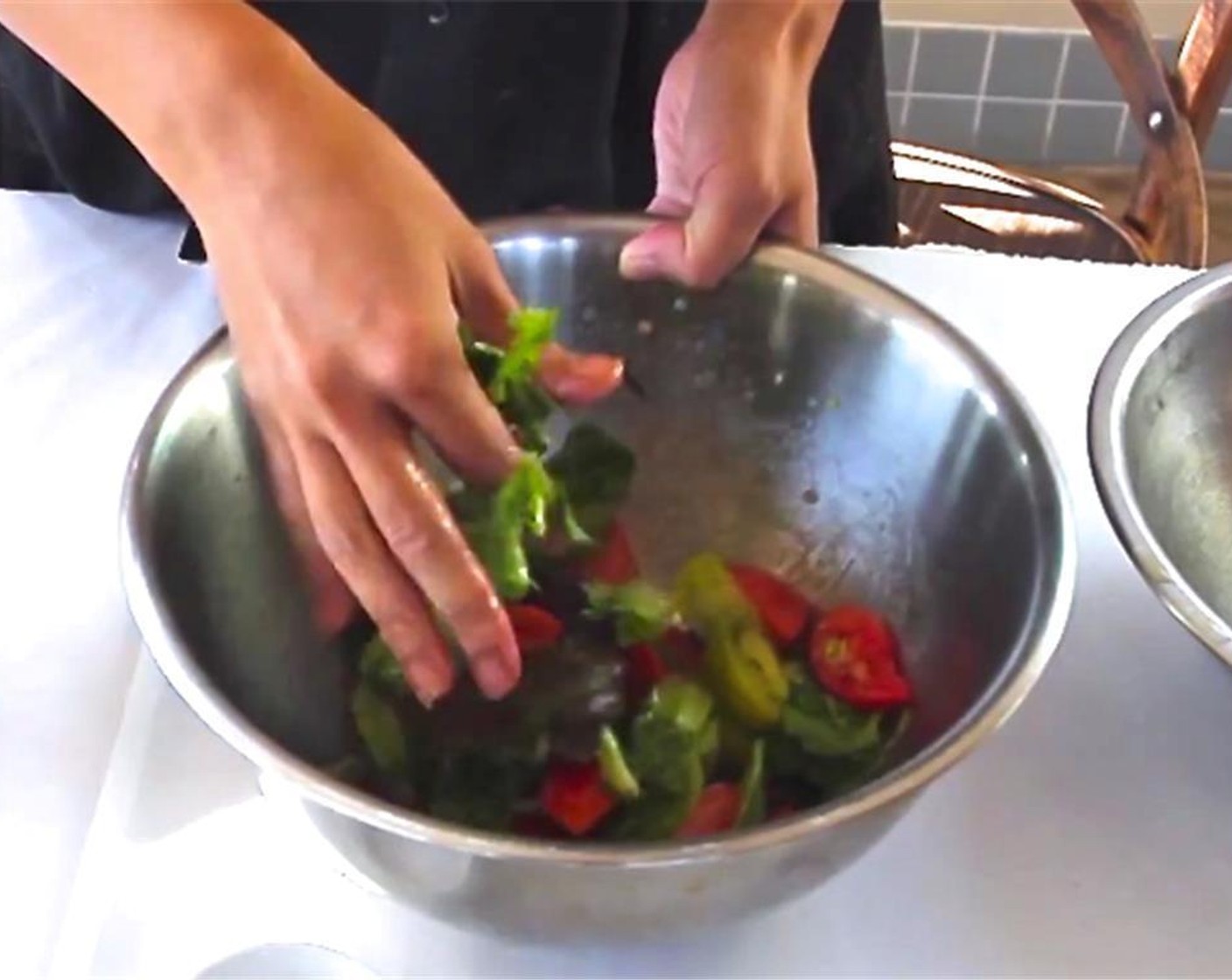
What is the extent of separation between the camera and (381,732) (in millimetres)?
600

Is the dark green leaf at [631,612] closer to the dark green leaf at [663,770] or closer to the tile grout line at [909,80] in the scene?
the dark green leaf at [663,770]

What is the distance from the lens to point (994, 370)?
2.22 feet

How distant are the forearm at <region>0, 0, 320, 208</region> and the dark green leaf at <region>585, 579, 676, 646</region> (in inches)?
7.0

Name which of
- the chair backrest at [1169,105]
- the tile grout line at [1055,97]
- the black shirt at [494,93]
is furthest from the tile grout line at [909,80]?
the black shirt at [494,93]

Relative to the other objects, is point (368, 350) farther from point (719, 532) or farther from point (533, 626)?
point (719, 532)

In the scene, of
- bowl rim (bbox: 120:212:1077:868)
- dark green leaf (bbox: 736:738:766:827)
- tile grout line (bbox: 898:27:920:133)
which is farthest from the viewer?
tile grout line (bbox: 898:27:920:133)

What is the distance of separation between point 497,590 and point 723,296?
196 mm

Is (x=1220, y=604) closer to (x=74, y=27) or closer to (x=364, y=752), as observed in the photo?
(x=364, y=752)

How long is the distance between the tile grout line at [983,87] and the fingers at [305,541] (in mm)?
1346

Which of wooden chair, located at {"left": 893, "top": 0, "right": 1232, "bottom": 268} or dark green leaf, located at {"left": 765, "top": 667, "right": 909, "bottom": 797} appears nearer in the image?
dark green leaf, located at {"left": 765, "top": 667, "right": 909, "bottom": 797}

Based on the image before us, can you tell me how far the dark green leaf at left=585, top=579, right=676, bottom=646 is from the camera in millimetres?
614

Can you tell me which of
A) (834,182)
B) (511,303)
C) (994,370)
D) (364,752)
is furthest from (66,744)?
(834,182)

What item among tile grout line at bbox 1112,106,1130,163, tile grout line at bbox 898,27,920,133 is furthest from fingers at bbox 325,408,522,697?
tile grout line at bbox 1112,106,1130,163

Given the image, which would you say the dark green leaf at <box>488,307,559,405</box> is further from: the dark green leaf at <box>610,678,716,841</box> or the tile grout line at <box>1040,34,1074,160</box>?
the tile grout line at <box>1040,34,1074,160</box>
